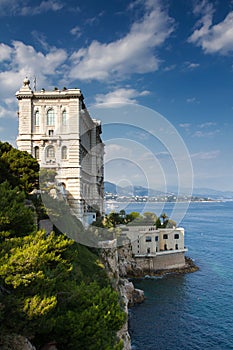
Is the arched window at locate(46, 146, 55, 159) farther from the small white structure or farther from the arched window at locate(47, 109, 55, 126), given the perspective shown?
the small white structure

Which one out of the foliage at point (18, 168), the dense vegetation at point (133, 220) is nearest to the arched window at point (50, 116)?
the foliage at point (18, 168)

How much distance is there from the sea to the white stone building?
7597 mm

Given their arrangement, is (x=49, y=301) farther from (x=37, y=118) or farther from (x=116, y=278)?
(x=37, y=118)

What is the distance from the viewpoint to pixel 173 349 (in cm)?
2548

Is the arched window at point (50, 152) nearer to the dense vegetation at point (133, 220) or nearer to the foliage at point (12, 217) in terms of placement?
the dense vegetation at point (133, 220)

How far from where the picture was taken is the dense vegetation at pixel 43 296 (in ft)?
34.9

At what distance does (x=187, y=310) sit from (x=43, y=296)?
2640cm

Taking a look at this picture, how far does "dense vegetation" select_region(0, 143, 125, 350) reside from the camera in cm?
1063

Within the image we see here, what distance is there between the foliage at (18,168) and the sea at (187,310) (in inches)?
427

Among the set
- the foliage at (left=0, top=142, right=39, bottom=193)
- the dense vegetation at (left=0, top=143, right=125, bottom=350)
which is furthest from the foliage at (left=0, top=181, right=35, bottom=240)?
the foliage at (left=0, top=142, right=39, bottom=193)

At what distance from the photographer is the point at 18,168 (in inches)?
980

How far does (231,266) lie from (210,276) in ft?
22.6

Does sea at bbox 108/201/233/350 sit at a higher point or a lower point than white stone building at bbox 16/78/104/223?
lower

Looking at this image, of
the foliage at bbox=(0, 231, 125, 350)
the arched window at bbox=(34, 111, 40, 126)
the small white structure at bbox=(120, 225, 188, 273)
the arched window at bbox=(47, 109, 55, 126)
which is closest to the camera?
the foliage at bbox=(0, 231, 125, 350)
